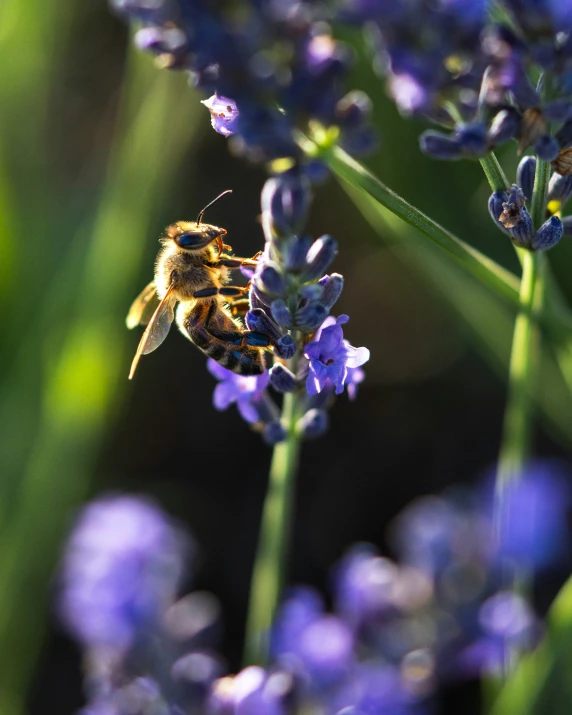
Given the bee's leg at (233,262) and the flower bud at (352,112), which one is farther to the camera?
the bee's leg at (233,262)

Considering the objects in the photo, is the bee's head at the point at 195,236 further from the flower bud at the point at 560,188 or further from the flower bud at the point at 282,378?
the flower bud at the point at 560,188

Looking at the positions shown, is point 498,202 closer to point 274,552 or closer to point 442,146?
point 442,146

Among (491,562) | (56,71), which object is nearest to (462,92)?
(491,562)

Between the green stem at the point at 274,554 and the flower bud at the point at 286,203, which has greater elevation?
the flower bud at the point at 286,203

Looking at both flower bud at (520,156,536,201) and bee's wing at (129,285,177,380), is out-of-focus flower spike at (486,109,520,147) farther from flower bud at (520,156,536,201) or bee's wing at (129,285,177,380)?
bee's wing at (129,285,177,380)

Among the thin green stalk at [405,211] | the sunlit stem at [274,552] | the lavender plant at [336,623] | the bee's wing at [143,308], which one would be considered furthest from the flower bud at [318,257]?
the lavender plant at [336,623]

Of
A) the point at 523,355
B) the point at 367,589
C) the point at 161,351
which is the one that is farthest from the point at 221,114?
the point at 161,351

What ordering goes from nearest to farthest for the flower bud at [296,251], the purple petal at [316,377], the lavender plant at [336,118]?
the lavender plant at [336,118] < the flower bud at [296,251] < the purple petal at [316,377]
